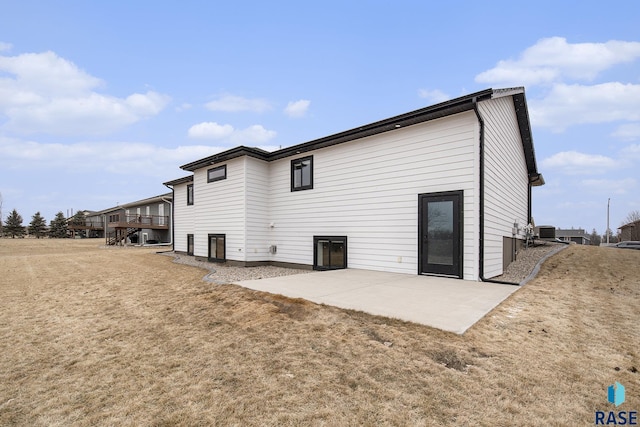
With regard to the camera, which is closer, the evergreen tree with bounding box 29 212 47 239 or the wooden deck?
the wooden deck

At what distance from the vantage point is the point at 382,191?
26.6 feet

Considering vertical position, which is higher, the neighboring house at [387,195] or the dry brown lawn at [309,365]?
the neighboring house at [387,195]

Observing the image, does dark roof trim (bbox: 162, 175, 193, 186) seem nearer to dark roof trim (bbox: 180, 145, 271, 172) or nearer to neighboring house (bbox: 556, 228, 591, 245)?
dark roof trim (bbox: 180, 145, 271, 172)

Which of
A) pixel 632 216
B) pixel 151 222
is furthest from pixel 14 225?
pixel 632 216

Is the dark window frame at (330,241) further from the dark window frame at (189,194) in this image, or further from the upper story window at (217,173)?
the dark window frame at (189,194)

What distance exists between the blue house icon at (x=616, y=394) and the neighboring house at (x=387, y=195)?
4387 millimetres

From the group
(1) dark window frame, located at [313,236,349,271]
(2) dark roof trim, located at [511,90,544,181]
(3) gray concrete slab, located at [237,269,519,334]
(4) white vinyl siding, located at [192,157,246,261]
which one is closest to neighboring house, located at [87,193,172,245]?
(4) white vinyl siding, located at [192,157,246,261]

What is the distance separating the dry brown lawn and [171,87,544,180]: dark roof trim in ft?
13.7

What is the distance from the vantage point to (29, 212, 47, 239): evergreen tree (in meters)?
43.0

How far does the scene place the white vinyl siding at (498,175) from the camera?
272 inches

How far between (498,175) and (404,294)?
5019 mm

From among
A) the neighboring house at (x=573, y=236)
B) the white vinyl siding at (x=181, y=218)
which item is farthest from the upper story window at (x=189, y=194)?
the neighboring house at (x=573, y=236)

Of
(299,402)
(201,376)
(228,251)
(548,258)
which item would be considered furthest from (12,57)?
(548,258)

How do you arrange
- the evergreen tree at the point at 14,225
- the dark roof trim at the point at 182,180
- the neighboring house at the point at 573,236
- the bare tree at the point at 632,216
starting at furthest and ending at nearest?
the bare tree at the point at 632,216 < the evergreen tree at the point at 14,225 < the neighboring house at the point at 573,236 < the dark roof trim at the point at 182,180
